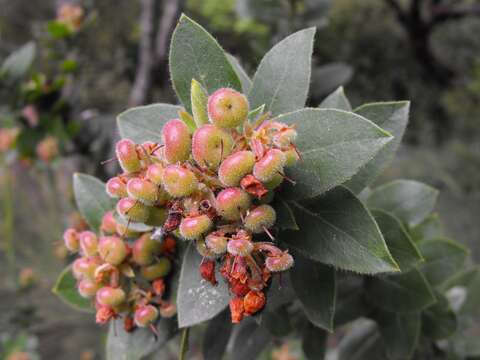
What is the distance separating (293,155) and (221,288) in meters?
0.25

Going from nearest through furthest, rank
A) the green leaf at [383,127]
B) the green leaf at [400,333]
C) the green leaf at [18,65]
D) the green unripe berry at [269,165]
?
1. the green unripe berry at [269,165]
2. the green leaf at [383,127]
3. the green leaf at [400,333]
4. the green leaf at [18,65]

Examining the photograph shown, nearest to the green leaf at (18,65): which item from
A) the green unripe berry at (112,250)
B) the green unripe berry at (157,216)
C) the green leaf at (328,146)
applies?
the green unripe berry at (112,250)

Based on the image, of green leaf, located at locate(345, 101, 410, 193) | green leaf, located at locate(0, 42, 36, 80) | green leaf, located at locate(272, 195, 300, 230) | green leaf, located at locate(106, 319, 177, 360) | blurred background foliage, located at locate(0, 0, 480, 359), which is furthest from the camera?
blurred background foliage, located at locate(0, 0, 480, 359)

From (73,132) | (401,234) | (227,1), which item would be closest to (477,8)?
(227,1)

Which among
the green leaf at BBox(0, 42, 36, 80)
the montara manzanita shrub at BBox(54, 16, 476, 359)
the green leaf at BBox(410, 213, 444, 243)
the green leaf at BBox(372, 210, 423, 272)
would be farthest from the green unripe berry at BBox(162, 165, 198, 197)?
the green leaf at BBox(0, 42, 36, 80)

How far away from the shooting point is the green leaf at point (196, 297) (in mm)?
774

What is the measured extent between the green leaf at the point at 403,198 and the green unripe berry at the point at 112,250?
569 millimetres

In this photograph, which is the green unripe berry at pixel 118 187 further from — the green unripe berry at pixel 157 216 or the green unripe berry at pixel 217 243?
the green unripe berry at pixel 217 243

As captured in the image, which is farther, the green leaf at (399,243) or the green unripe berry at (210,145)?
the green leaf at (399,243)

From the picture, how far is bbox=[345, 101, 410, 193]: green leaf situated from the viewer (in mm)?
850

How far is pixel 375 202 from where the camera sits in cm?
115

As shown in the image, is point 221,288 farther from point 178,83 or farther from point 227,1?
point 227,1

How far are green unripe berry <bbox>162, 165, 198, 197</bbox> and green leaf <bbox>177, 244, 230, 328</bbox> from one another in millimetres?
178

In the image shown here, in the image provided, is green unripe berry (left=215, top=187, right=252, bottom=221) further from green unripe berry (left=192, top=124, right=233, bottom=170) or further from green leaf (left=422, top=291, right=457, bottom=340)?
green leaf (left=422, top=291, right=457, bottom=340)
